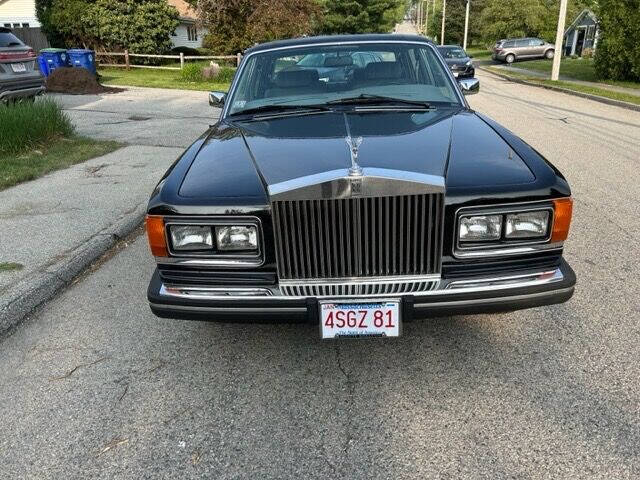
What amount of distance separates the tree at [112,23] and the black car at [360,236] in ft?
97.7

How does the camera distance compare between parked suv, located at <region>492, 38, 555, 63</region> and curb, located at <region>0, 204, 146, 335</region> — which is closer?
curb, located at <region>0, 204, 146, 335</region>

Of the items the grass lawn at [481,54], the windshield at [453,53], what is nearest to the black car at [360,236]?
the windshield at [453,53]

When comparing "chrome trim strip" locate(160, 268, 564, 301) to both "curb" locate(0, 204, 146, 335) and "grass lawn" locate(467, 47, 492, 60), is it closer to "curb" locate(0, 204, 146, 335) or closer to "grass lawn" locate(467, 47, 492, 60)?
"curb" locate(0, 204, 146, 335)

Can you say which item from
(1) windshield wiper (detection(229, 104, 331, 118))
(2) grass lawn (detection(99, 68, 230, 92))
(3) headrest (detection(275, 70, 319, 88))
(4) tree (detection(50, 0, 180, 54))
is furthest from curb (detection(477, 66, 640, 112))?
(4) tree (detection(50, 0, 180, 54))

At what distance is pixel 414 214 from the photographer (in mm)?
2578

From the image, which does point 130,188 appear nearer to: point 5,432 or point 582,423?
point 5,432

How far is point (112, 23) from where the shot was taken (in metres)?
28.9

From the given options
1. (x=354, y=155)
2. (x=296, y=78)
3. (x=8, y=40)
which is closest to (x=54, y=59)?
(x=8, y=40)

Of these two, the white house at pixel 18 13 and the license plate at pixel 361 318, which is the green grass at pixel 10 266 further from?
the white house at pixel 18 13

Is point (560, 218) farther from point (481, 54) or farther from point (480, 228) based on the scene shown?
point (481, 54)

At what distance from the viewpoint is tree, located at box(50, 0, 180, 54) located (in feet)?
94.4

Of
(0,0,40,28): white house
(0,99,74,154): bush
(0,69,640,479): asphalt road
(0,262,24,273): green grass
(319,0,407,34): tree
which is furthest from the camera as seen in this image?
(319,0,407,34): tree

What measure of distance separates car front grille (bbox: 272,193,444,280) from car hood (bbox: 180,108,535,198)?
0.18 meters

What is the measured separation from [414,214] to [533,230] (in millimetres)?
627
